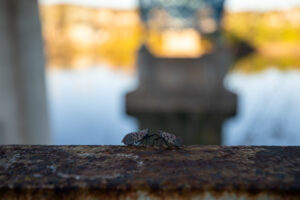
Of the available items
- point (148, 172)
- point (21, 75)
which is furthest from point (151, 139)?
point (21, 75)

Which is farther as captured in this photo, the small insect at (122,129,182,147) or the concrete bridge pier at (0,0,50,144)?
the concrete bridge pier at (0,0,50,144)

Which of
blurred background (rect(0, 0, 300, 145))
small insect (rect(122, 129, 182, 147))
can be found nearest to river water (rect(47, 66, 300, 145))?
blurred background (rect(0, 0, 300, 145))

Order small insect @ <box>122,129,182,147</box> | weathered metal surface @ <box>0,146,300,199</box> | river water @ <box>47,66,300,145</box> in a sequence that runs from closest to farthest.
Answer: weathered metal surface @ <box>0,146,300,199</box> → small insect @ <box>122,129,182,147</box> → river water @ <box>47,66,300,145</box>

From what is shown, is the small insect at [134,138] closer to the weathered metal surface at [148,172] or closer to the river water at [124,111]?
the weathered metal surface at [148,172]

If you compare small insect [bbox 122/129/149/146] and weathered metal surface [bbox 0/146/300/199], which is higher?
small insect [bbox 122/129/149/146]

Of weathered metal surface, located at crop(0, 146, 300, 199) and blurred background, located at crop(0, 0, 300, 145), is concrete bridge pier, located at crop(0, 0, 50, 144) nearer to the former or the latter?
blurred background, located at crop(0, 0, 300, 145)

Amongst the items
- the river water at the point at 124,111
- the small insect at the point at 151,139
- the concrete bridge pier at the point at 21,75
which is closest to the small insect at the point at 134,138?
the small insect at the point at 151,139
